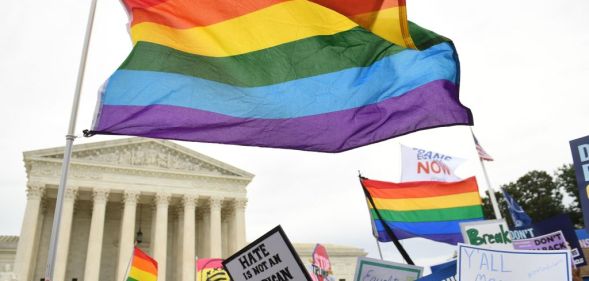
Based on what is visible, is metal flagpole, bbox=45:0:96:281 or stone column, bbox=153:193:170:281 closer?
metal flagpole, bbox=45:0:96:281

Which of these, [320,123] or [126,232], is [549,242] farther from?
[126,232]

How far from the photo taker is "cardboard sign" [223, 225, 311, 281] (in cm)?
368

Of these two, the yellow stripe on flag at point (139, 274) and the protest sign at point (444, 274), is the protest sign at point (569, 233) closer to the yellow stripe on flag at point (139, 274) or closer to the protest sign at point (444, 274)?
the protest sign at point (444, 274)

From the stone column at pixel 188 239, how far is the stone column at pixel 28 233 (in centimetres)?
1075

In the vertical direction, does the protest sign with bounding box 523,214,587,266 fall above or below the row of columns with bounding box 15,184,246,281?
below

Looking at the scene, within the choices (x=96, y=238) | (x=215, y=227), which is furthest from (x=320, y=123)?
(x=215, y=227)

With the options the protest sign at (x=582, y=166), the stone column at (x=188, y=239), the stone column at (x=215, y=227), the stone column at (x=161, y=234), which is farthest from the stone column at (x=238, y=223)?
the protest sign at (x=582, y=166)

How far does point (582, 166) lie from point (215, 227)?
35479mm

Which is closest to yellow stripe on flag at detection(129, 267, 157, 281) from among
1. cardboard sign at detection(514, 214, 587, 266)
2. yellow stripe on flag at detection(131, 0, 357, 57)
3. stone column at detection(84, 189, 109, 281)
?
yellow stripe on flag at detection(131, 0, 357, 57)

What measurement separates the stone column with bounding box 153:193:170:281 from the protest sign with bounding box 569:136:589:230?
33462mm

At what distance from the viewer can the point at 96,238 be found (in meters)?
34.8

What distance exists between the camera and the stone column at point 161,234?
35.8 meters

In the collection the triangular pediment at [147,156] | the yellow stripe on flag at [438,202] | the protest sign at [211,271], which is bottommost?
the protest sign at [211,271]

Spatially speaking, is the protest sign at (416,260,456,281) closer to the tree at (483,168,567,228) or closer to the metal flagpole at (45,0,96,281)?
the metal flagpole at (45,0,96,281)
